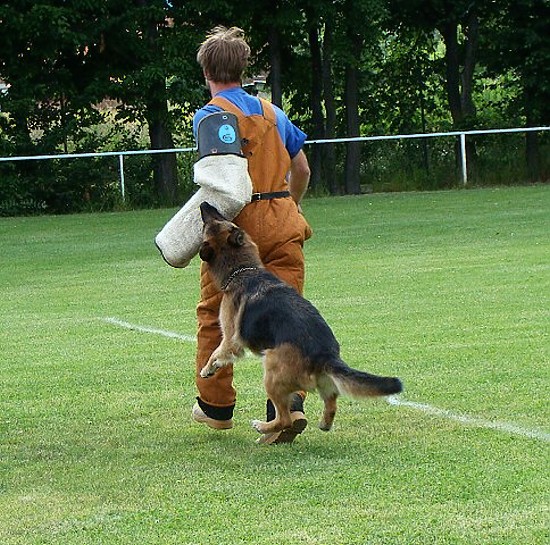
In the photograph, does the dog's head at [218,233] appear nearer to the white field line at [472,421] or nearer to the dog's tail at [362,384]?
the dog's tail at [362,384]

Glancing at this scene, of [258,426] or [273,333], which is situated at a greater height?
[273,333]

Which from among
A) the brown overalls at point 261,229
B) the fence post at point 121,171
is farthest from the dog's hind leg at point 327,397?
the fence post at point 121,171

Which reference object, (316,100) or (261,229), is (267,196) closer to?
(261,229)

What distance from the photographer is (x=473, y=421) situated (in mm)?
6184

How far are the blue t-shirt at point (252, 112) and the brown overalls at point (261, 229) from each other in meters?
0.04

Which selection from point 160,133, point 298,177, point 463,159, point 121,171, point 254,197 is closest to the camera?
point 254,197

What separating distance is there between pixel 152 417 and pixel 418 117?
29124mm

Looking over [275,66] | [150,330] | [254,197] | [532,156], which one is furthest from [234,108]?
[532,156]

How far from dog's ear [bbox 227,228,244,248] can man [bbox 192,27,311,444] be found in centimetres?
19

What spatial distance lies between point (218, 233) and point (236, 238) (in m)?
0.09

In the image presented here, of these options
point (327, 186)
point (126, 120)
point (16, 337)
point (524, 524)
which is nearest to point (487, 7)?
point (327, 186)

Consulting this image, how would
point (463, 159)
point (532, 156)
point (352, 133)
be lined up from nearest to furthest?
point (463, 159)
point (532, 156)
point (352, 133)

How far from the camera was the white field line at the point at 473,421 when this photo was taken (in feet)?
19.0

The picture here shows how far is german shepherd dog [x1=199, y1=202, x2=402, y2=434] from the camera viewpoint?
561 centimetres
